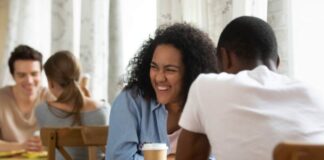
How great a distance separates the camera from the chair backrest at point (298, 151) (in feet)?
2.87

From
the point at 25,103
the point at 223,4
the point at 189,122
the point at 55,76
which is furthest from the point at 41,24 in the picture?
the point at 189,122

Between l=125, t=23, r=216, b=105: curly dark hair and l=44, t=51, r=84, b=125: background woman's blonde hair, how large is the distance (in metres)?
0.57

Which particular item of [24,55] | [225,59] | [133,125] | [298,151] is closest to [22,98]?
[24,55]

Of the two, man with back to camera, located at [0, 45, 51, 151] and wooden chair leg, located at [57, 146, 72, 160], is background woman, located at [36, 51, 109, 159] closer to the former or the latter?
man with back to camera, located at [0, 45, 51, 151]

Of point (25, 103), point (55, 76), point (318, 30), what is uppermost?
point (318, 30)

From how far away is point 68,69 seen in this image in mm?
2572

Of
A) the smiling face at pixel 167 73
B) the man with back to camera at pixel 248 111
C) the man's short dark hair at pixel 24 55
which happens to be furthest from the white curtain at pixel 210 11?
the man with back to camera at pixel 248 111

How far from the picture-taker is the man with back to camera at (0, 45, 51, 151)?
2883 millimetres

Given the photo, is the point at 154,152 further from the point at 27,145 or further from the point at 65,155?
the point at 27,145

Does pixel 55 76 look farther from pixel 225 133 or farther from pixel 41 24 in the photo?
pixel 225 133

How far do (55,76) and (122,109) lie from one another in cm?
86

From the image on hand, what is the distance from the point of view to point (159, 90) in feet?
6.00

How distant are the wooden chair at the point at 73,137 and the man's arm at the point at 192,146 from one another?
2.42 ft

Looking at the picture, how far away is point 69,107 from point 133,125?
80 centimetres
